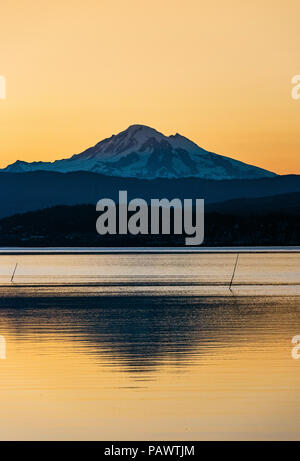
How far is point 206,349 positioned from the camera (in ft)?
79.9

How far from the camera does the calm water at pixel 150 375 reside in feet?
51.1

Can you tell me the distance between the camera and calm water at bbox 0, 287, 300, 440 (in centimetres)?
1559

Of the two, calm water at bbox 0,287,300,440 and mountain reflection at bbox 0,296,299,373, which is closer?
calm water at bbox 0,287,300,440

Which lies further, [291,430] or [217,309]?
[217,309]

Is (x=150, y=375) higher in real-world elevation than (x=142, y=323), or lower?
lower

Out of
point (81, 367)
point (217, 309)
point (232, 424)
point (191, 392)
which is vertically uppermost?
point (217, 309)

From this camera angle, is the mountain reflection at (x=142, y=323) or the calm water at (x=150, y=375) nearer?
the calm water at (x=150, y=375)

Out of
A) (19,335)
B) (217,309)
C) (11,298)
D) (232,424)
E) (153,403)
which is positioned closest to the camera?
(232,424)

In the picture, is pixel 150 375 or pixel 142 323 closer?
pixel 150 375

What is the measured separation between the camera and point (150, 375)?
20203 mm

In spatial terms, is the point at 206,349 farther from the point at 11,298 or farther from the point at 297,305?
the point at 11,298
